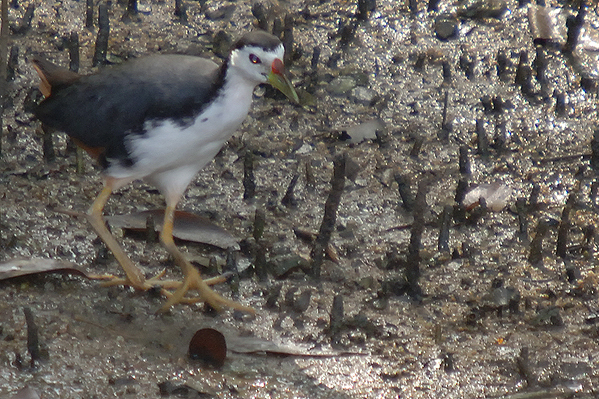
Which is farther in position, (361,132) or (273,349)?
(361,132)

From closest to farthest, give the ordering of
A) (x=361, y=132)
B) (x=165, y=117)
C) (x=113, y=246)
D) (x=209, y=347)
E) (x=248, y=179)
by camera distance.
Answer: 1. (x=209, y=347)
2. (x=165, y=117)
3. (x=113, y=246)
4. (x=248, y=179)
5. (x=361, y=132)

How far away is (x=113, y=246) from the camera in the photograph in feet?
13.6

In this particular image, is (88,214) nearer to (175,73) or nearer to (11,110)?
(175,73)

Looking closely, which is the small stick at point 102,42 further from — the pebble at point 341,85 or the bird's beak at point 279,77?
the bird's beak at point 279,77

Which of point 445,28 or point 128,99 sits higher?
point 445,28

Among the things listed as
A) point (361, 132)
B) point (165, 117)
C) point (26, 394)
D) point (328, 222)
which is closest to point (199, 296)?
point (328, 222)

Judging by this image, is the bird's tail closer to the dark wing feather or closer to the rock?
the dark wing feather

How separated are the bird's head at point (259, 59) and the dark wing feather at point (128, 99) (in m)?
0.11

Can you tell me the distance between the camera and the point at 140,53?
6.06 metres

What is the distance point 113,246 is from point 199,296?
0.45 meters

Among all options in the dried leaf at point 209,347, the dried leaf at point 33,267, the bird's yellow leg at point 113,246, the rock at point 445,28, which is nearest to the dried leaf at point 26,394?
the dried leaf at point 209,347

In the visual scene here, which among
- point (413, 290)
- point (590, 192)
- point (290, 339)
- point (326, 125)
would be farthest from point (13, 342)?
point (590, 192)

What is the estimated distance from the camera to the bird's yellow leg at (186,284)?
3.99 metres

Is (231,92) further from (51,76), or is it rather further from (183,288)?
(51,76)
